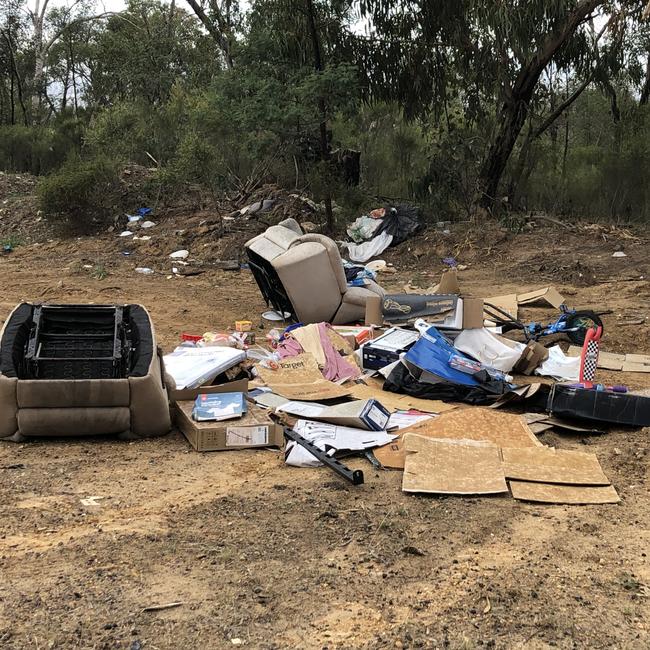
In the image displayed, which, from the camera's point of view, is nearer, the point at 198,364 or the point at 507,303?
the point at 198,364

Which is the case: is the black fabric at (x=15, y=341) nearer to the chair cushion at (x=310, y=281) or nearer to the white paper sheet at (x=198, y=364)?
the white paper sheet at (x=198, y=364)

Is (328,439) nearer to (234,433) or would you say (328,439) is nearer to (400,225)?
(234,433)

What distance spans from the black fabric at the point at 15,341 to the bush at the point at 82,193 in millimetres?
8575

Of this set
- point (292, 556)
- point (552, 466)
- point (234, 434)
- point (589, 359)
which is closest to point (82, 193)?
point (589, 359)

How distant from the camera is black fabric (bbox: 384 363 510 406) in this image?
507cm

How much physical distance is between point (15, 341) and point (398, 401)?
2.38m

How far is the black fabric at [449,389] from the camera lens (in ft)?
16.6

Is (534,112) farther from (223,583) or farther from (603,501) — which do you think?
(223,583)

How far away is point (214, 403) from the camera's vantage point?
4.23 metres

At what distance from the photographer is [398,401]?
5.02m

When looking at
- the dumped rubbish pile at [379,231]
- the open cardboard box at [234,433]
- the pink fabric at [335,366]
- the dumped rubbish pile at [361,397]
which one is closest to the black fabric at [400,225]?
the dumped rubbish pile at [379,231]

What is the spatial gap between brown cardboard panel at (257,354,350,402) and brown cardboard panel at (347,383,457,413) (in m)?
0.15

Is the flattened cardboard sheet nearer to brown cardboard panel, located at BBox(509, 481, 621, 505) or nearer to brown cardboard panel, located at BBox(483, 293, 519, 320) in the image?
brown cardboard panel, located at BBox(509, 481, 621, 505)

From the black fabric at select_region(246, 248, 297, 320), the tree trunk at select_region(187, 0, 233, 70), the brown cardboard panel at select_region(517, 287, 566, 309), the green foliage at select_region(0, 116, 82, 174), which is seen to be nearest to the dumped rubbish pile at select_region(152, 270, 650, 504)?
the black fabric at select_region(246, 248, 297, 320)
